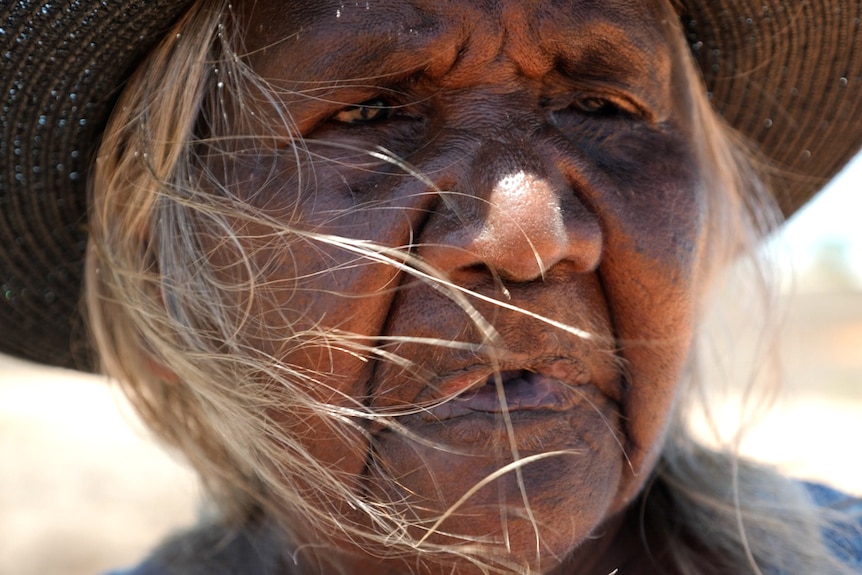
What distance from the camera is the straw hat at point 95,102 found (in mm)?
1365

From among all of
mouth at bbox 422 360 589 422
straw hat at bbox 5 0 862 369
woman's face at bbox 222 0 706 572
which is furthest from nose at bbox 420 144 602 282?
straw hat at bbox 5 0 862 369

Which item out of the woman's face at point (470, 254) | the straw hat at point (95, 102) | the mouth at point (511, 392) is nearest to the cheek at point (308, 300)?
the woman's face at point (470, 254)

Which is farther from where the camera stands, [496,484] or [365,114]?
[365,114]

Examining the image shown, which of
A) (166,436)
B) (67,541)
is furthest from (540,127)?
(67,541)

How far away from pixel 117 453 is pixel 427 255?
7.02 metres

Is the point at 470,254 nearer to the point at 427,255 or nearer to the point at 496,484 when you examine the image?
the point at 427,255

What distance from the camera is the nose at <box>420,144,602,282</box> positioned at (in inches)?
44.8

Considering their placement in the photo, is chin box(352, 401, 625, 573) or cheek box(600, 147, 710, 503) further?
cheek box(600, 147, 710, 503)

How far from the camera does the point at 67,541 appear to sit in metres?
5.18

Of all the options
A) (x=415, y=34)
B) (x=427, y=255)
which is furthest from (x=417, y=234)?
(x=415, y=34)

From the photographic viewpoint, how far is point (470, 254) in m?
1.14

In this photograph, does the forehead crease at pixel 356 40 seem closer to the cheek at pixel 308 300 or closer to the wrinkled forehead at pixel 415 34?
the wrinkled forehead at pixel 415 34

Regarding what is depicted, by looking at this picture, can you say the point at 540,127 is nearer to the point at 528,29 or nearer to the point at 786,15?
the point at 528,29

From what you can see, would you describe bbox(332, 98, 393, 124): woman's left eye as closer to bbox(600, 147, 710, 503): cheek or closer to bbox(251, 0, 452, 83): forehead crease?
bbox(251, 0, 452, 83): forehead crease
